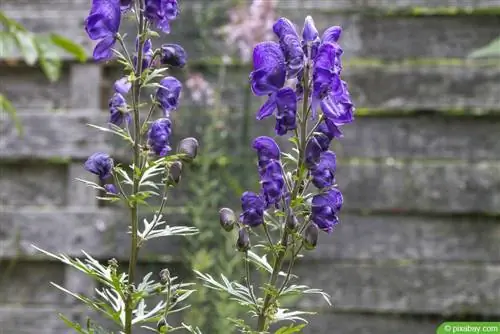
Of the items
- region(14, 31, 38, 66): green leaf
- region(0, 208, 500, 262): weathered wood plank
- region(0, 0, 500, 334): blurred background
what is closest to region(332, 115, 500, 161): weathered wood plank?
region(0, 0, 500, 334): blurred background

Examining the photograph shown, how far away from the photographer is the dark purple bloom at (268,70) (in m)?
0.72

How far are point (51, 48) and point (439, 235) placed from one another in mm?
1187

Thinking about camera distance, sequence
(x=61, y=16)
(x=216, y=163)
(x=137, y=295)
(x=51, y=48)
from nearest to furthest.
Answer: (x=137, y=295)
(x=51, y=48)
(x=216, y=163)
(x=61, y=16)

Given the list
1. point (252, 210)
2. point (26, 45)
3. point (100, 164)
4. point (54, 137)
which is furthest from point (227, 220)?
point (54, 137)

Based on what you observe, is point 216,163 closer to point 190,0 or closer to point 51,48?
point 190,0

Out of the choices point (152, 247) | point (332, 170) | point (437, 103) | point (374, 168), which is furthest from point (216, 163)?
point (332, 170)

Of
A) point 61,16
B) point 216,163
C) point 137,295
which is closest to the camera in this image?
point 137,295

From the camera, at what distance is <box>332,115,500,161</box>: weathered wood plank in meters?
2.14

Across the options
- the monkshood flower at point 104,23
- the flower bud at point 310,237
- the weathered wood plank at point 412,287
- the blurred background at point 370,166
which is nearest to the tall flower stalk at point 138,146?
the monkshood flower at point 104,23

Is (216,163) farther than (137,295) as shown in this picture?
Yes

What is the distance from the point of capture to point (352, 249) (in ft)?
7.00

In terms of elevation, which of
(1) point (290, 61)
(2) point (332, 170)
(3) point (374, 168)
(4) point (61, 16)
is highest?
(4) point (61, 16)

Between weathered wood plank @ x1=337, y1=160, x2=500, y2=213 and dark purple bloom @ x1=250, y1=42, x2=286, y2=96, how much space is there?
1430mm

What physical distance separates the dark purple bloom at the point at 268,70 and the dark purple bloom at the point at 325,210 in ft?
0.37
